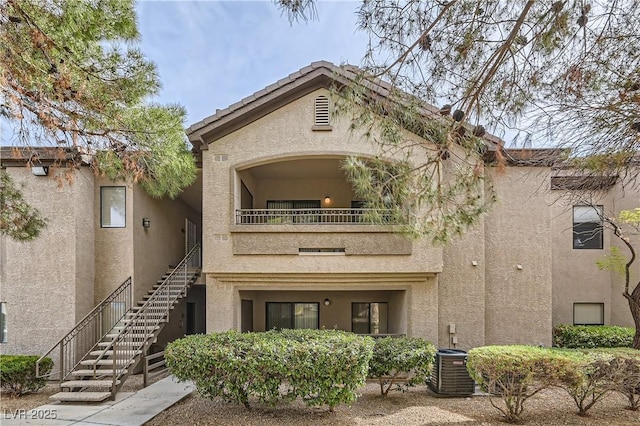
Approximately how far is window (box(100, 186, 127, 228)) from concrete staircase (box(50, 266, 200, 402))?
247cm

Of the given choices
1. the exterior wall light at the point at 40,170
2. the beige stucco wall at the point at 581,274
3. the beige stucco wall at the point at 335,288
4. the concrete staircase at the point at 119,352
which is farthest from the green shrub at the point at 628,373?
the exterior wall light at the point at 40,170

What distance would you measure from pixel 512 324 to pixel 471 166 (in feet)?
25.4

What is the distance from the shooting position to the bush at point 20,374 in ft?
30.2

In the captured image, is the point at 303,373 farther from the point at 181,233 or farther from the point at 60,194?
the point at 181,233

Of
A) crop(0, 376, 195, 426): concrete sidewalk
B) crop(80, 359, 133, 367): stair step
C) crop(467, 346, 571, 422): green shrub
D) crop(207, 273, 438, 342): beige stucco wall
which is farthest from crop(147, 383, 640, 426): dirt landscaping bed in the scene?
crop(207, 273, 438, 342): beige stucco wall

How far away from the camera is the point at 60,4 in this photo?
5.65 m

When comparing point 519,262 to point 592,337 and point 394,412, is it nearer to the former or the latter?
point 592,337

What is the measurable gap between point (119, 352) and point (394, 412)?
728 centimetres

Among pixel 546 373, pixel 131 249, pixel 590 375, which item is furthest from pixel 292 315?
pixel 590 375

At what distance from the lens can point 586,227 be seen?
14.1 meters

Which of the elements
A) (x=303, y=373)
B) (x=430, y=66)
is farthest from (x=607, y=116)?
(x=303, y=373)

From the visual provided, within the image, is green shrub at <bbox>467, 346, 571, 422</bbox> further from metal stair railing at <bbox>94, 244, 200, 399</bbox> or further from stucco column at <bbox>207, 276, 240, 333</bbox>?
metal stair railing at <bbox>94, 244, 200, 399</bbox>

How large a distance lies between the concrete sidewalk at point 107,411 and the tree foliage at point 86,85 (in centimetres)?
489

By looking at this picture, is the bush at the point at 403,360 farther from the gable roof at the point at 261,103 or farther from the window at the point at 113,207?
the window at the point at 113,207
